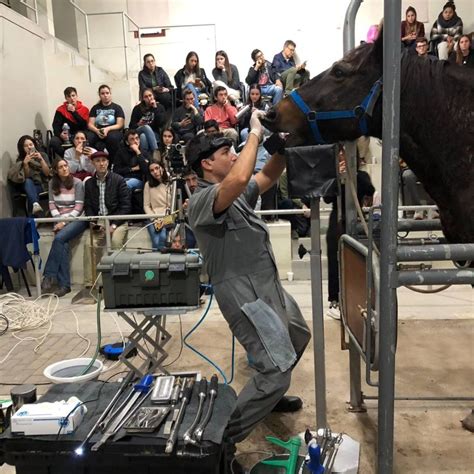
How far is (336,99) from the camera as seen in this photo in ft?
6.60

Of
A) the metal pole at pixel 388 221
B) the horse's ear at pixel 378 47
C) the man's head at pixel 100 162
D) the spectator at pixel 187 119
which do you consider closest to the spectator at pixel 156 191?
the man's head at pixel 100 162

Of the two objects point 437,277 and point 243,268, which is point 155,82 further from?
point 437,277

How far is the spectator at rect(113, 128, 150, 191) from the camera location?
635 cm

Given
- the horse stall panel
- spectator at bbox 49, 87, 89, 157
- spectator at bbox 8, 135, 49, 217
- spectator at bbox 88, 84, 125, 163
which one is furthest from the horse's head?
spectator at bbox 49, 87, 89, 157

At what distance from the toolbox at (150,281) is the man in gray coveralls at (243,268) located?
13.3 inches

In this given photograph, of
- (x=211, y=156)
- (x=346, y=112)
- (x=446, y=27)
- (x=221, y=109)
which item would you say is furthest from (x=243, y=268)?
(x=446, y=27)

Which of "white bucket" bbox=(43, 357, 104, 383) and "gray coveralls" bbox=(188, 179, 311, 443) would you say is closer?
"gray coveralls" bbox=(188, 179, 311, 443)

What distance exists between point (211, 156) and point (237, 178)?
36cm

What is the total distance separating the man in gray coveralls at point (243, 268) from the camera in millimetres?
1952

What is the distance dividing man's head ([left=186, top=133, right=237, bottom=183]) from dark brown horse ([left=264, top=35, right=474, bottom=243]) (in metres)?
0.33

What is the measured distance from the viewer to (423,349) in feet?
11.1

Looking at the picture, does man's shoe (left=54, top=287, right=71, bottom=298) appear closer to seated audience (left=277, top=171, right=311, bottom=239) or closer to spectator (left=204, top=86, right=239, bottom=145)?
seated audience (left=277, top=171, right=311, bottom=239)

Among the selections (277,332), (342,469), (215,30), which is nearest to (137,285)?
(277,332)

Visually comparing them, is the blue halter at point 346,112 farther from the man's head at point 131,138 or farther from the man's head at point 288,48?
the man's head at point 288,48
